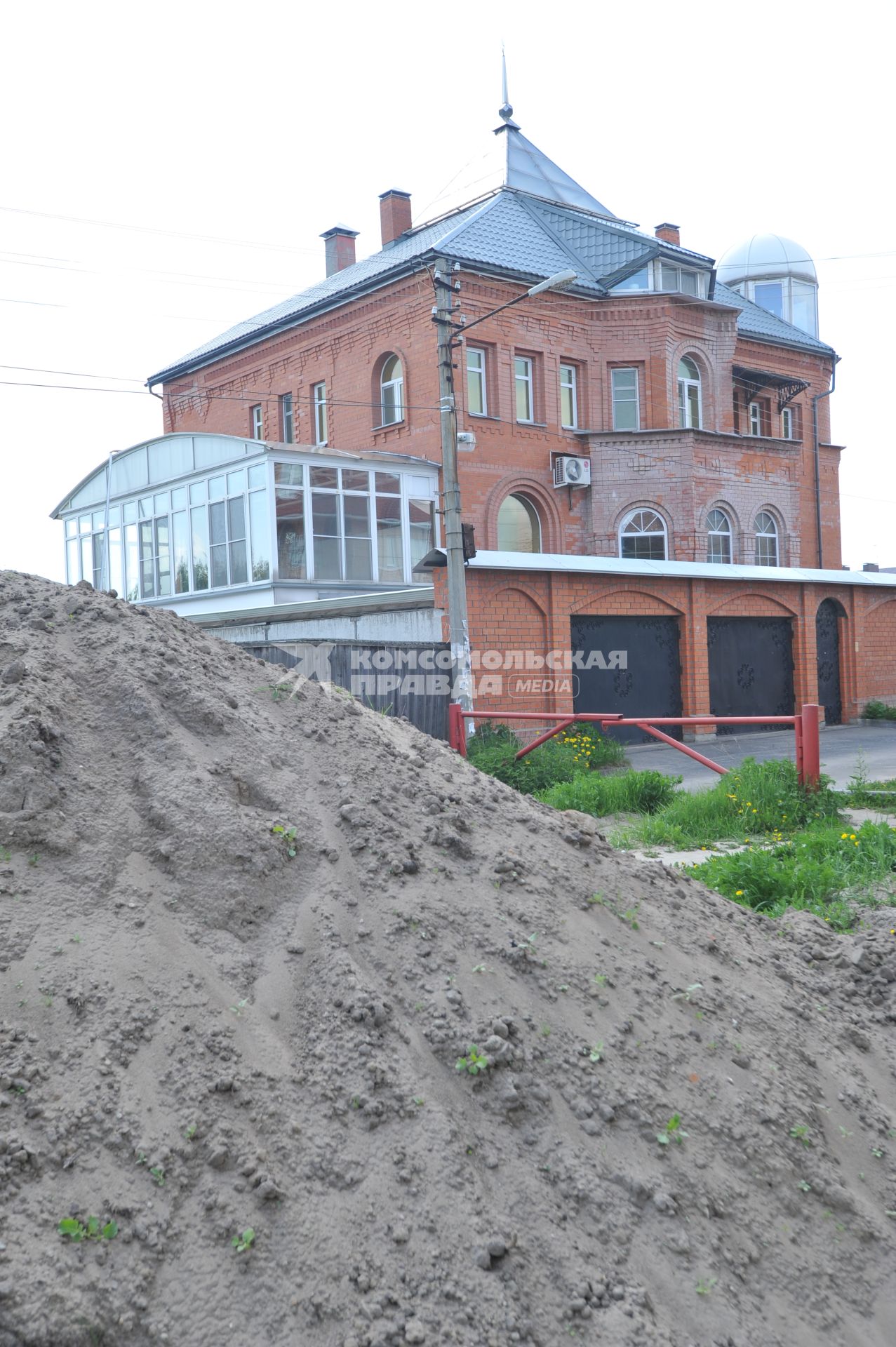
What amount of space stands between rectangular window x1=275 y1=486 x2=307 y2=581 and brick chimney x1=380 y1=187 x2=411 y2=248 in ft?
34.9

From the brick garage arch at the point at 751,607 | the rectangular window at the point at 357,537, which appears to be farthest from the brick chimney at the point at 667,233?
the brick garage arch at the point at 751,607

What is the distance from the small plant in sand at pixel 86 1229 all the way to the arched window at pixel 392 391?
22999 mm

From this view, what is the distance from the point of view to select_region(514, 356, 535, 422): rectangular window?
2458cm

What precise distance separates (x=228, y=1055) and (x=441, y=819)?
1.44m

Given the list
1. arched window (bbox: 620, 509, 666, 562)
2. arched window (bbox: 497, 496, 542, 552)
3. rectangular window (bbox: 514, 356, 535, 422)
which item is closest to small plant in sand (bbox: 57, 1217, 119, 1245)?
arched window (bbox: 497, 496, 542, 552)

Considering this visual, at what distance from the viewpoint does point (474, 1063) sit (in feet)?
9.56

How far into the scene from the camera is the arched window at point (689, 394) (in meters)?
26.0

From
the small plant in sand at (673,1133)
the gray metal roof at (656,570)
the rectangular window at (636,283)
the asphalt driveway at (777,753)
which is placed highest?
the rectangular window at (636,283)

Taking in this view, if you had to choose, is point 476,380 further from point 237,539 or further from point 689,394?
point 237,539

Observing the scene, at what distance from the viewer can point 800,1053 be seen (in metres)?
3.48

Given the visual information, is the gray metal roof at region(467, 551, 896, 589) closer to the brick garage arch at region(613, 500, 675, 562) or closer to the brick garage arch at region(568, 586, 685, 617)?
the brick garage arch at region(568, 586, 685, 617)

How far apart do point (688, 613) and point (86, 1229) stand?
51.6 ft

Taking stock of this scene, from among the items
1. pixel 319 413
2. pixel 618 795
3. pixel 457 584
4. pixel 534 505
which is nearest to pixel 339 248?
pixel 319 413

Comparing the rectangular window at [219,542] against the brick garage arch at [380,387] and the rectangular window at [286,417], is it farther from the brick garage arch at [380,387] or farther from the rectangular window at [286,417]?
the rectangular window at [286,417]
